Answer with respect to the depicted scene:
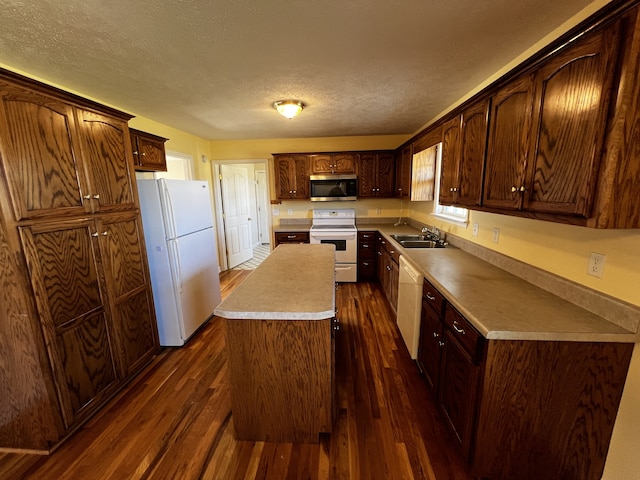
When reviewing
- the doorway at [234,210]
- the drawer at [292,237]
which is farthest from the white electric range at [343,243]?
the doorway at [234,210]

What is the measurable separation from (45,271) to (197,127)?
270cm

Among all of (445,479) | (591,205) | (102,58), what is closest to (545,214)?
(591,205)

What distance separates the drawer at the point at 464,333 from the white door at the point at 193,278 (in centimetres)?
234

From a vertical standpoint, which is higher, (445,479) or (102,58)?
(102,58)

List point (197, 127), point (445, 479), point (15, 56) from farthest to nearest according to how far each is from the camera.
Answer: point (197, 127) → point (15, 56) → point (445, 479)

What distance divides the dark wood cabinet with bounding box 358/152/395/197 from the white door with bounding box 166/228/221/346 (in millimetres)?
2468

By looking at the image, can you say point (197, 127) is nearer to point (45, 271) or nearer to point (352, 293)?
point (45, 271)

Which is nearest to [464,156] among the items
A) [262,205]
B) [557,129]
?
[557,129]

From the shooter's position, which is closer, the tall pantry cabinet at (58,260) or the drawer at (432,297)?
the tall pantry cabinet at (58,260)

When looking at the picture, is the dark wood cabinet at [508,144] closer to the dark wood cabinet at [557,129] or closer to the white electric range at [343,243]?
the dark wood cabinet at [557,129]

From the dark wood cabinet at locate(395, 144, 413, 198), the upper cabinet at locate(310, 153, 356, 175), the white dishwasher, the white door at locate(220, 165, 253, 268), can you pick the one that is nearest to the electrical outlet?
the white dishwasher

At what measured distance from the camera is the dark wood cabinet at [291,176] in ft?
13.8

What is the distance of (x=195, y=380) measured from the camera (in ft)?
6.94

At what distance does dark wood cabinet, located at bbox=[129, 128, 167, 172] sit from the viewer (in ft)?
7.98
